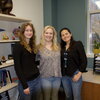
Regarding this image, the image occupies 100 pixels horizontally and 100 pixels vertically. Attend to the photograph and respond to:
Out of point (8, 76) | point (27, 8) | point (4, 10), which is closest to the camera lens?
point (4, 10)

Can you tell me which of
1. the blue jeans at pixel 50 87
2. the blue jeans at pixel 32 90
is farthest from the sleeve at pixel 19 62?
the blue jeans at pixel 50 87

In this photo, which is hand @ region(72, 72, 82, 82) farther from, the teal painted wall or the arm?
the teal painted wall

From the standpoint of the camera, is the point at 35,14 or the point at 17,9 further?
the point at 35,14

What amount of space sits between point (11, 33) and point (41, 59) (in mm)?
922

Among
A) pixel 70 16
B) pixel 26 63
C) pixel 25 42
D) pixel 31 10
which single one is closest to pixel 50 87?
pixel 26 63

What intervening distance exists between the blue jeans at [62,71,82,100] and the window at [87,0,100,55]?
132cm

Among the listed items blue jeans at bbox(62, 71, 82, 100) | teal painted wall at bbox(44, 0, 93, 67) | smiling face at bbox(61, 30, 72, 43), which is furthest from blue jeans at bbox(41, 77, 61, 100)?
teal painted wall at bbox(44, 0, 93, 67)

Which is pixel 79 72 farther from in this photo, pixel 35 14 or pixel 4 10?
pixel 35 14

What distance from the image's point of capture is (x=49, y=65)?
72.6 inches

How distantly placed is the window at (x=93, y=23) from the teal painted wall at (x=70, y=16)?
0.49 feet

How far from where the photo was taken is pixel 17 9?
8.50ft

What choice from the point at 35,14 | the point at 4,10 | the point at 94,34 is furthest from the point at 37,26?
the point at 94,34

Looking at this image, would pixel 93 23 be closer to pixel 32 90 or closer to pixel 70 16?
pixel 70 16

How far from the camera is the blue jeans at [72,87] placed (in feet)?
6.49
